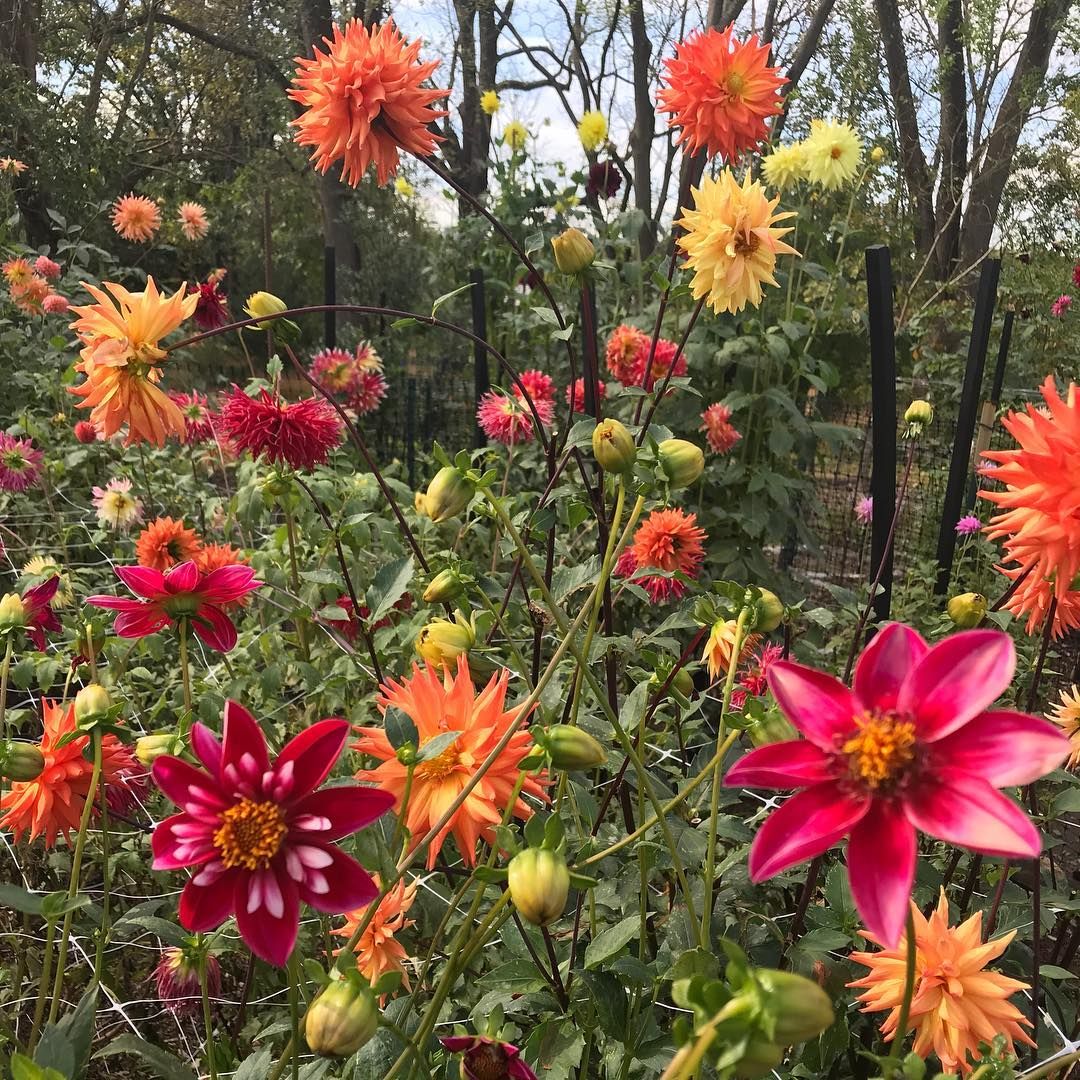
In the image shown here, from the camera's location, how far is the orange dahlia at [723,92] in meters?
1.13

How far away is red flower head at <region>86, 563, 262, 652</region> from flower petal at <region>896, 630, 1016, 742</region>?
1.64 ft

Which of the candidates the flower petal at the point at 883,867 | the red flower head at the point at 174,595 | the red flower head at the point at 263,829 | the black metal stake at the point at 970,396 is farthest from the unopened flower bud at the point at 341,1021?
the black metal stake at the point at 970,396

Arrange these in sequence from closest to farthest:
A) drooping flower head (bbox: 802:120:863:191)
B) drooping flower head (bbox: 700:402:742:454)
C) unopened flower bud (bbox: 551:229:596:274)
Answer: unopened flower bud (bbox: 551:229:596:274) < drooping flower head (bbox: 700:402:742:454) < drooping flower head (bbox: 802:120:863:191)

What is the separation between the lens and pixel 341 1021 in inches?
16.8

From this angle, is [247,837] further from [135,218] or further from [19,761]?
[135,218]

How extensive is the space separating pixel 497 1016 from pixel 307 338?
311 inches

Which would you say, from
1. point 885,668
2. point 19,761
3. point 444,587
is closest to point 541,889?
point 885,668

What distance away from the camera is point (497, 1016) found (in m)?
0.56

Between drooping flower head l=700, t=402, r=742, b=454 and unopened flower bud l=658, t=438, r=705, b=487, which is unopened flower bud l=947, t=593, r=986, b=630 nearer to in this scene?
unopened flower bud l=658, t=438, r=705, b=487

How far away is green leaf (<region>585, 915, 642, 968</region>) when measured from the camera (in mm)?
625

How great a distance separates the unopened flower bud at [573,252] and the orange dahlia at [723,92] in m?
0.34

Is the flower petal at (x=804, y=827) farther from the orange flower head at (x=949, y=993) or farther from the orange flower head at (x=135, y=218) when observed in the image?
the orange flower head at (x=135, y=218)

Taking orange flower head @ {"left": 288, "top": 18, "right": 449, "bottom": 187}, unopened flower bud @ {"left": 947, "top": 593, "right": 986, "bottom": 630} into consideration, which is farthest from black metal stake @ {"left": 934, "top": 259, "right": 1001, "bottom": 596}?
orange flower head @ {"left": 288, "top": 18, "right": 449, "bottom": 187}

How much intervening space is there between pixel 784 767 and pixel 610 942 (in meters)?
0.30
